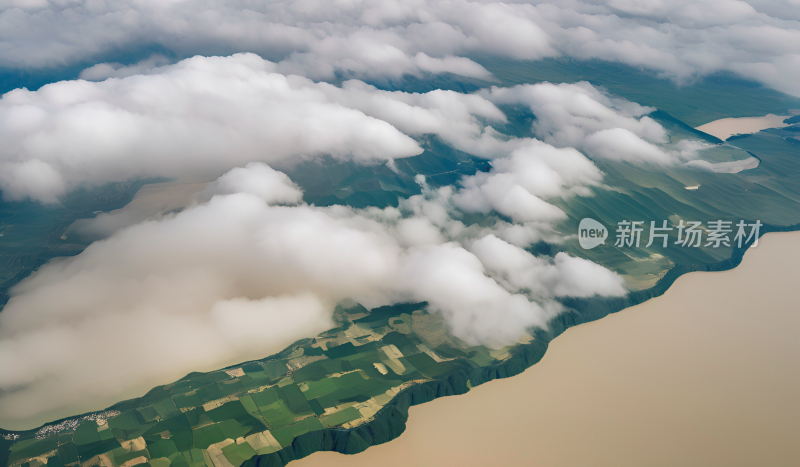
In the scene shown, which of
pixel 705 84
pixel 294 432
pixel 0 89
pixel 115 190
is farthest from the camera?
pixel 705 84

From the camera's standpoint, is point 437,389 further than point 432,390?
Yes

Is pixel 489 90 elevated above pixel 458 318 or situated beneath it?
elevated above

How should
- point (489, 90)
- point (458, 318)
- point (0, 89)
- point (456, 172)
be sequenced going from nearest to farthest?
point (458, 318) < point (456, 172) < point (0, 89) < point (489, 90)

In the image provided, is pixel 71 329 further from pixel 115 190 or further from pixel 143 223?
pixel 115 190

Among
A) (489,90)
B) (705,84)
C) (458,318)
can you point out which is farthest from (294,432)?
(705,84)

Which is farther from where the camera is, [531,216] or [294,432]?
[531,216]

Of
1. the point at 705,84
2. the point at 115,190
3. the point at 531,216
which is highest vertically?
the point at 705,84

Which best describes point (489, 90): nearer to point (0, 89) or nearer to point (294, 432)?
point (294, 432)

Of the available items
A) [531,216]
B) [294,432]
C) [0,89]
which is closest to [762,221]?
[531,216]

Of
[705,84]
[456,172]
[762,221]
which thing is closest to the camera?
[762,221]
